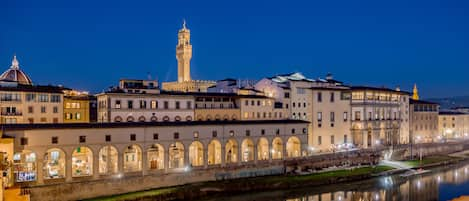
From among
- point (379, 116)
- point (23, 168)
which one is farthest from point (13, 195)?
point (379, 116)

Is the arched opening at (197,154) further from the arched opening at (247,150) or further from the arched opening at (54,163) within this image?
the arched opening at (54,163)

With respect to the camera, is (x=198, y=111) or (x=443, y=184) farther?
(x=198, y=111)

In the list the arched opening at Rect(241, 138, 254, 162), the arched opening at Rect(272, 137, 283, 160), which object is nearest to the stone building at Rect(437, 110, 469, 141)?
the arched opening at Rect(272, 137, 283, 160)

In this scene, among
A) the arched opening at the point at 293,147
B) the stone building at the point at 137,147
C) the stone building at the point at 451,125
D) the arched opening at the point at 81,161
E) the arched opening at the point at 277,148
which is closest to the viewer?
the stone building at the point at 137,147

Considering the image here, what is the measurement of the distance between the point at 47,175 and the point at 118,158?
8645mm

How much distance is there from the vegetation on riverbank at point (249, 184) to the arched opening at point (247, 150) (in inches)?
194

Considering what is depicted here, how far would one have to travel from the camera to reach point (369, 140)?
75.0m

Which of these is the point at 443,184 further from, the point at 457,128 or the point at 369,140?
the point at 457,128

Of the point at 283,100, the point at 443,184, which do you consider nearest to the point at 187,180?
the point at 283,100

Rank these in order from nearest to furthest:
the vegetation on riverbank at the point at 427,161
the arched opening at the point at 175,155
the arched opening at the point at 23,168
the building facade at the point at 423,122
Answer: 1. the arched opening at the point at 23,168
2. the arched opening at the point at 175,155
3. the vegetation on riverbank at the point at 427,161
4. the building facade at the point at 423,122

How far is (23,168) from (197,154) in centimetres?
2102

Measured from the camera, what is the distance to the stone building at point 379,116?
73.6 meters

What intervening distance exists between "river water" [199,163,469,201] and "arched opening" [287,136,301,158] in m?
8.56

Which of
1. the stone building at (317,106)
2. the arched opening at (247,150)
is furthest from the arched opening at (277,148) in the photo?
the stone building at (317,106)
